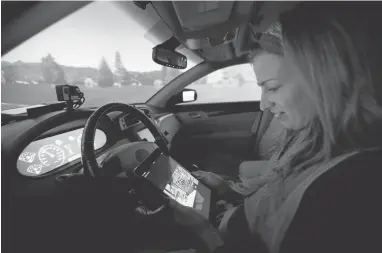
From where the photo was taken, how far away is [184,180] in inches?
51.2

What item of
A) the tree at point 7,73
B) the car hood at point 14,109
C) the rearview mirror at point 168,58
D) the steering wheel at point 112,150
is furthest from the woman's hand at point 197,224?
the rearview mirror at point 168,58

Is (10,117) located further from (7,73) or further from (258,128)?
(258,128)

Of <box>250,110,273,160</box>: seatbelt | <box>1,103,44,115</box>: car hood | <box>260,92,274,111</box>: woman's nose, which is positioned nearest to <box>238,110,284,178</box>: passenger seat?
<box>250,110,273,160</box>: seatbelt

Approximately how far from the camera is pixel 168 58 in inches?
77.7

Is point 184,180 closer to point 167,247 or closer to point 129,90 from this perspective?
point 167,247

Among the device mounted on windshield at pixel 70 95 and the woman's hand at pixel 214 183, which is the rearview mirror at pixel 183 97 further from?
the device mounted on windshield at pixel 70 95

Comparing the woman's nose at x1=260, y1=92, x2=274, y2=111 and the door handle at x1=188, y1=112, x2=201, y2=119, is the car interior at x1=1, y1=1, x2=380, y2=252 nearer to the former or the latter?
the woman's nose at x1=260, y1=92, x2=274, y2=111

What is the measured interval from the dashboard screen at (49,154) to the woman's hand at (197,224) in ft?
1.79

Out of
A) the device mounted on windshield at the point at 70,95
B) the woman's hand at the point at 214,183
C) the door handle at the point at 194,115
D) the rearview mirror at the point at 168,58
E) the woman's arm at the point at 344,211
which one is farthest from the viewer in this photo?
the door handle at the point at 194,115

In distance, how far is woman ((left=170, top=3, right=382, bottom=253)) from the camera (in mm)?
620

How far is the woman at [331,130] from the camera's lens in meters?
0.62

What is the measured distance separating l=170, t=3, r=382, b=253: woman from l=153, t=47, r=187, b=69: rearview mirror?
1208mm

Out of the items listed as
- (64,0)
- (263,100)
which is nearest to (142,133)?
(263,100)

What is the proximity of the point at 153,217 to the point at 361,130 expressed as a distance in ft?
2.45
